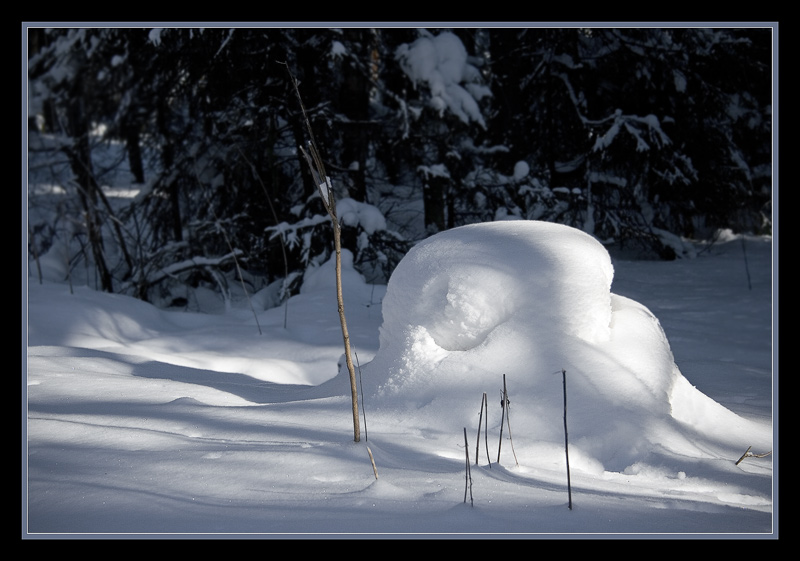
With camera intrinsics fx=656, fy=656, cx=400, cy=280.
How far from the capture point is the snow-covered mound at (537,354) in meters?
2.43

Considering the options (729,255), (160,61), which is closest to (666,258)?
(729,255)

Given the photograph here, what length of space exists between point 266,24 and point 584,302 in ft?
5.44

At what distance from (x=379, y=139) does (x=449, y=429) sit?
6135 mm

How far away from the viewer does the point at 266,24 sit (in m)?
A: 2.51

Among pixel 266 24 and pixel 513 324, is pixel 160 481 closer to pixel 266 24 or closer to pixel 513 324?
pixel 513 324

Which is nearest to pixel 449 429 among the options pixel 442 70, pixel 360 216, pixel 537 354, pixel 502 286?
pixel 537 354

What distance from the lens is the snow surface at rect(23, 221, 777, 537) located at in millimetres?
1758

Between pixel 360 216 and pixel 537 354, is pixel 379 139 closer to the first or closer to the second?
pixel 360 216

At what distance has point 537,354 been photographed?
261 centimetres

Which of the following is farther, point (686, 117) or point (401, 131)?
point (686, 117)

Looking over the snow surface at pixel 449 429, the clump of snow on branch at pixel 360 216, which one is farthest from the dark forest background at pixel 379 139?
the snow surface at pixel 449 429

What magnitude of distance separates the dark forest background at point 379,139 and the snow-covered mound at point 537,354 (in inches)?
168

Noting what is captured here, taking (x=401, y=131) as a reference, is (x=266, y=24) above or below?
below

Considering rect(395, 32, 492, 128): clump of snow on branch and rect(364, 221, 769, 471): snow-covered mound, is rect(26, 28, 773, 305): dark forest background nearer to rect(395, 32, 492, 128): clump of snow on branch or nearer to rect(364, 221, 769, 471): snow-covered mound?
rect(395, 32, 492, 128): clump of snow on branch
